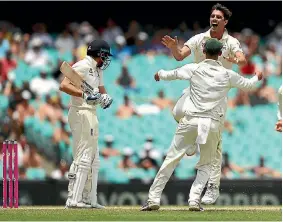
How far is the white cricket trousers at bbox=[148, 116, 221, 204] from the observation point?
8.20 meters

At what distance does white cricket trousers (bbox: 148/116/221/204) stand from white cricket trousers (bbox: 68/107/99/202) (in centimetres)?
83

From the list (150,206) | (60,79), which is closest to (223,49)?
(150,206)

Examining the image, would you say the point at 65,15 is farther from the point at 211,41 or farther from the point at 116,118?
the point at 211,41

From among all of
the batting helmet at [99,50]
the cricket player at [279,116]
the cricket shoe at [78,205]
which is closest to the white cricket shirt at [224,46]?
the cricket player at [279,116]

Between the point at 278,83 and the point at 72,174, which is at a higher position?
the point at 278,83

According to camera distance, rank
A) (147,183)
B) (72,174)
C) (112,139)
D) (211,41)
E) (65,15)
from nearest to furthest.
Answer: (211,41) → (72,174) → (147,183) → (112,139) → (65,15)

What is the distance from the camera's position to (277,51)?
16297mm

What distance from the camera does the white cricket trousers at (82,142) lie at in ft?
28.8

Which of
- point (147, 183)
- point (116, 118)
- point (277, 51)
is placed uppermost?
point (277, 51)

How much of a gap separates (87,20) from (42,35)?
2.64ft

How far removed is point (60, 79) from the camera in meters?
15.8

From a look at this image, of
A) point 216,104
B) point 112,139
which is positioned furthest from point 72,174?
point 112,139

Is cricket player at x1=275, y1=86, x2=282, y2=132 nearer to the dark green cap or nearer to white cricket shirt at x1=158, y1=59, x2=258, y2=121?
white cricket shirt at x1=158, y1=59, x2=258, y2=121

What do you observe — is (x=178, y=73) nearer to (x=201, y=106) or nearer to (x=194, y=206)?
(x=201, y=106)
